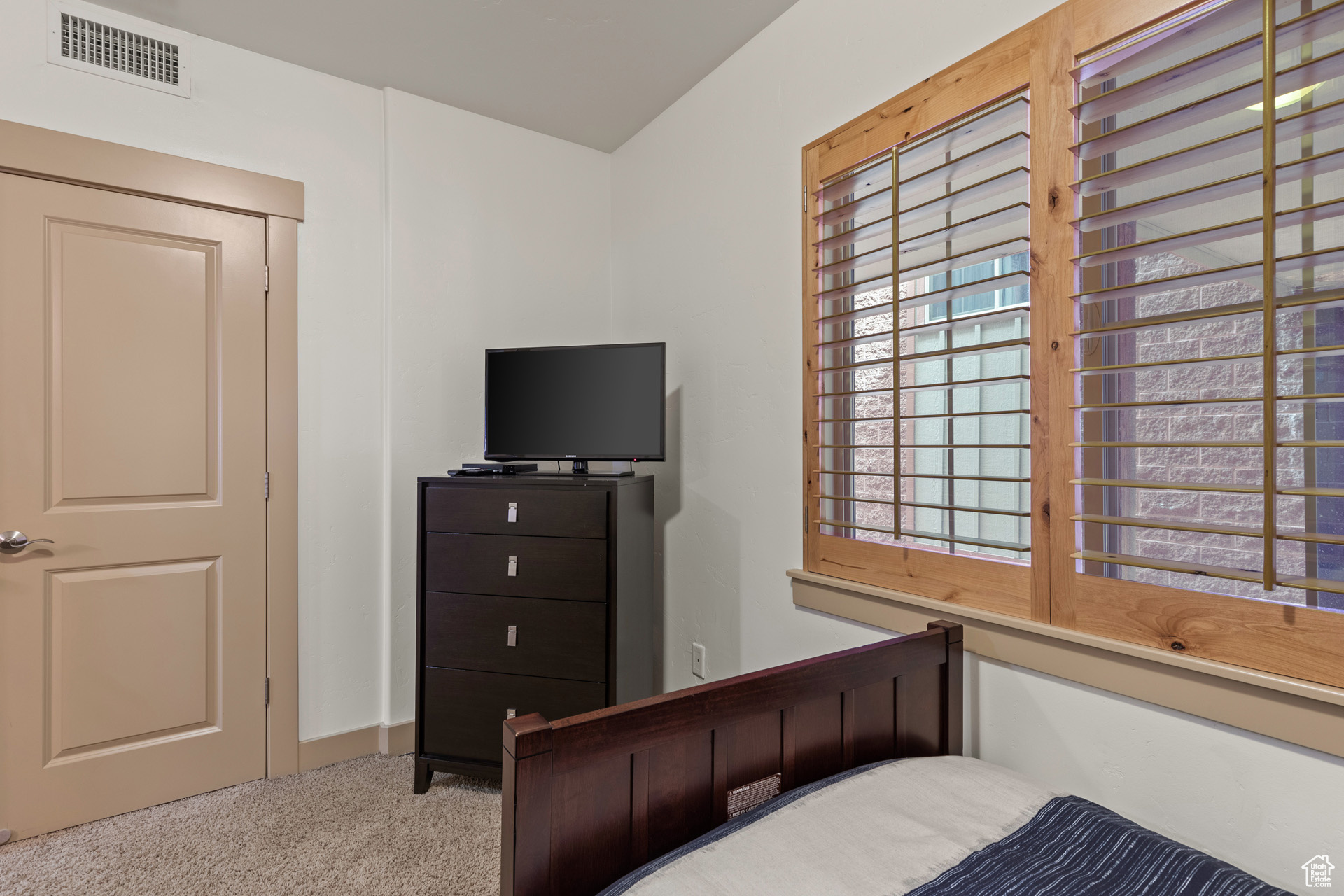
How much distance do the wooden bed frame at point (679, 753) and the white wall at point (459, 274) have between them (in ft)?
6.19

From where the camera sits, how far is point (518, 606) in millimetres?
2176

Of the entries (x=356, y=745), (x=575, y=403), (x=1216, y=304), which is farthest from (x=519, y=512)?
(x=1216, y=304)

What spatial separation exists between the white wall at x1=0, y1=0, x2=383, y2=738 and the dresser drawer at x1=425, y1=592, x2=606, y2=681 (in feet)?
1.64

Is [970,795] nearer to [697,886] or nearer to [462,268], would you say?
[697,886]

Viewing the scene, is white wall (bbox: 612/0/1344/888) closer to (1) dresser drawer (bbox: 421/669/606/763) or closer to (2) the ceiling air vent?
(1) dresser drawer (bbox: 421/669/606/763)

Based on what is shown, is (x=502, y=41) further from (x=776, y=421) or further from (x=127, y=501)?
(x=127, y=501)

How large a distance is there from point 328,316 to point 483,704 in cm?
154

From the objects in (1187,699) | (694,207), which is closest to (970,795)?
(1187,699)

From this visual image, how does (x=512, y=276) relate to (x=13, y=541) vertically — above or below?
above

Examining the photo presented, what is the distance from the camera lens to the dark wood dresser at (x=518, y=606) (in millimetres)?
2121

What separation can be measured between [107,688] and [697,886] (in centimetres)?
225

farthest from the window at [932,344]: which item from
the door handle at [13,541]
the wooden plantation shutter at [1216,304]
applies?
the door handle at [13,541]

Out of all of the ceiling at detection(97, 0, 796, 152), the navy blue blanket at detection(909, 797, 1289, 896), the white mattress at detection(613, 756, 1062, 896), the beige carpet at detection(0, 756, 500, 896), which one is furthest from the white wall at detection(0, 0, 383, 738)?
the navy blue blanket at detection(909, 797, 1289, 896)

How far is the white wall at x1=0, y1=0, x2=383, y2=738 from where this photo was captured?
2291 mm
